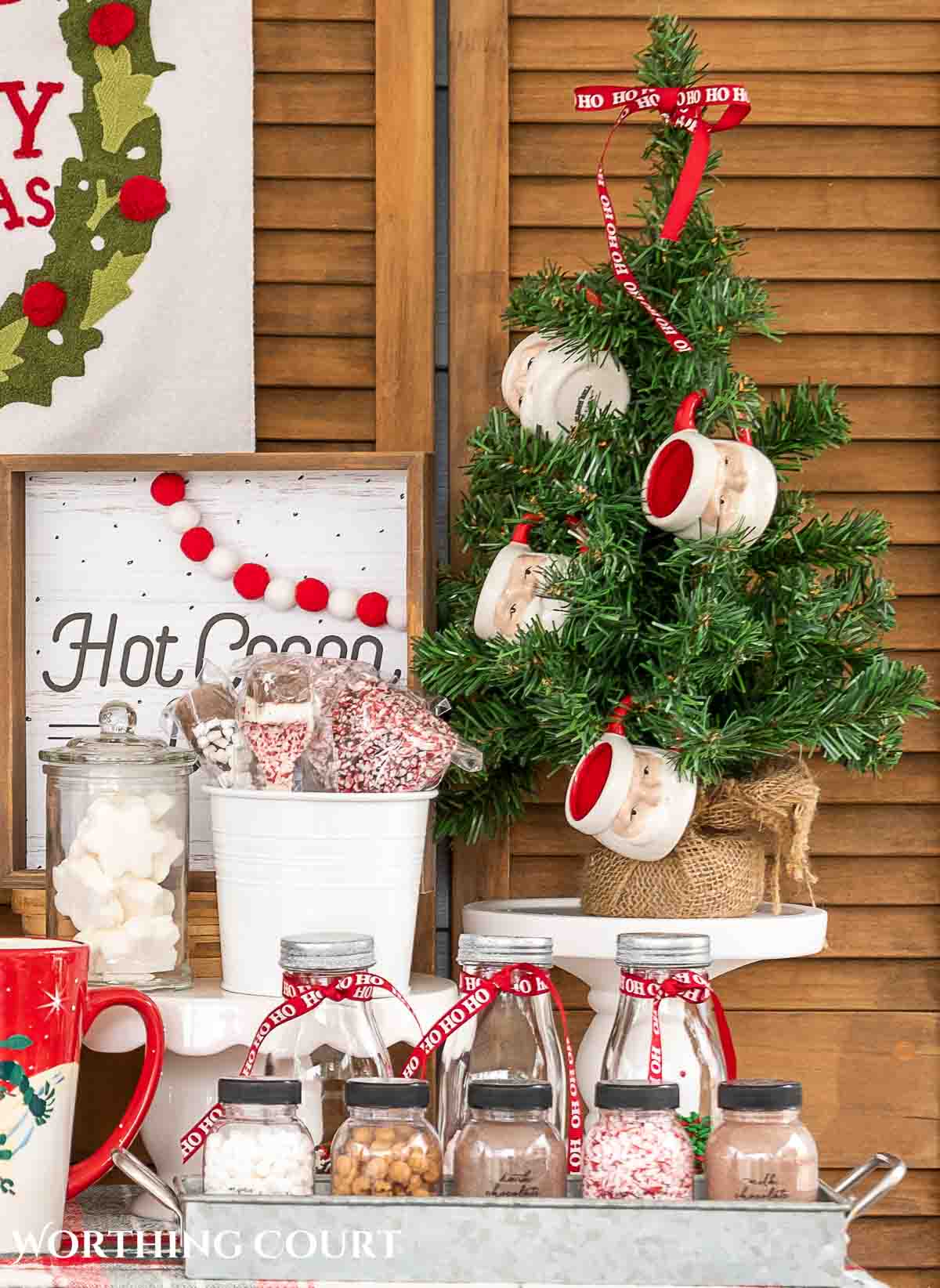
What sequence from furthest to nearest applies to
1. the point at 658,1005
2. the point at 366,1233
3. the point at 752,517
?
the point at 752,517 → the point at 658,1005 → the point at 366,1233

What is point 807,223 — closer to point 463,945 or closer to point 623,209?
point 623,209

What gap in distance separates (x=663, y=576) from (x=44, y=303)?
64 centimetres

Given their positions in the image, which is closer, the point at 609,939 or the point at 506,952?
the point at 506,952

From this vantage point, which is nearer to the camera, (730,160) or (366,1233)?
(366,1233)

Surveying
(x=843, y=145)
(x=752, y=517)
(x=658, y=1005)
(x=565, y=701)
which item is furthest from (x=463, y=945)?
(x=843, y=145)

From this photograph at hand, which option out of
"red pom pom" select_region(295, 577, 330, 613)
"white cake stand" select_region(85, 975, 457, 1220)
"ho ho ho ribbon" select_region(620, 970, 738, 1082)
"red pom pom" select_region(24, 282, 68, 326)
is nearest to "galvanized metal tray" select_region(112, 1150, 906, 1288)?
"ho ho ho ribbon" select_region(620, 970, 738, 1082)

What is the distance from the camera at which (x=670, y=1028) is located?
104 cm

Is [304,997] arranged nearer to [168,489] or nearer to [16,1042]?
[16,1042]

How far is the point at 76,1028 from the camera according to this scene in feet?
3.34

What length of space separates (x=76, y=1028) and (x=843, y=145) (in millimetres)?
1095

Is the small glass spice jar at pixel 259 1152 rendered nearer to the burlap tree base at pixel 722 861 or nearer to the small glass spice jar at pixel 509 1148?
the small glass spice jar at pixel 509 1148

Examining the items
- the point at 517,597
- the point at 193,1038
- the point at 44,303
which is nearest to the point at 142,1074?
the point at 193,1038

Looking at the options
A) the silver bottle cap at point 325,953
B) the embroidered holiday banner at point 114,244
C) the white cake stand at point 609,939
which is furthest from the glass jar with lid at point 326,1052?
the embroidered holiday banner at point 114,244

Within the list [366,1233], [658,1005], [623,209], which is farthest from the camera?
[623,209]
